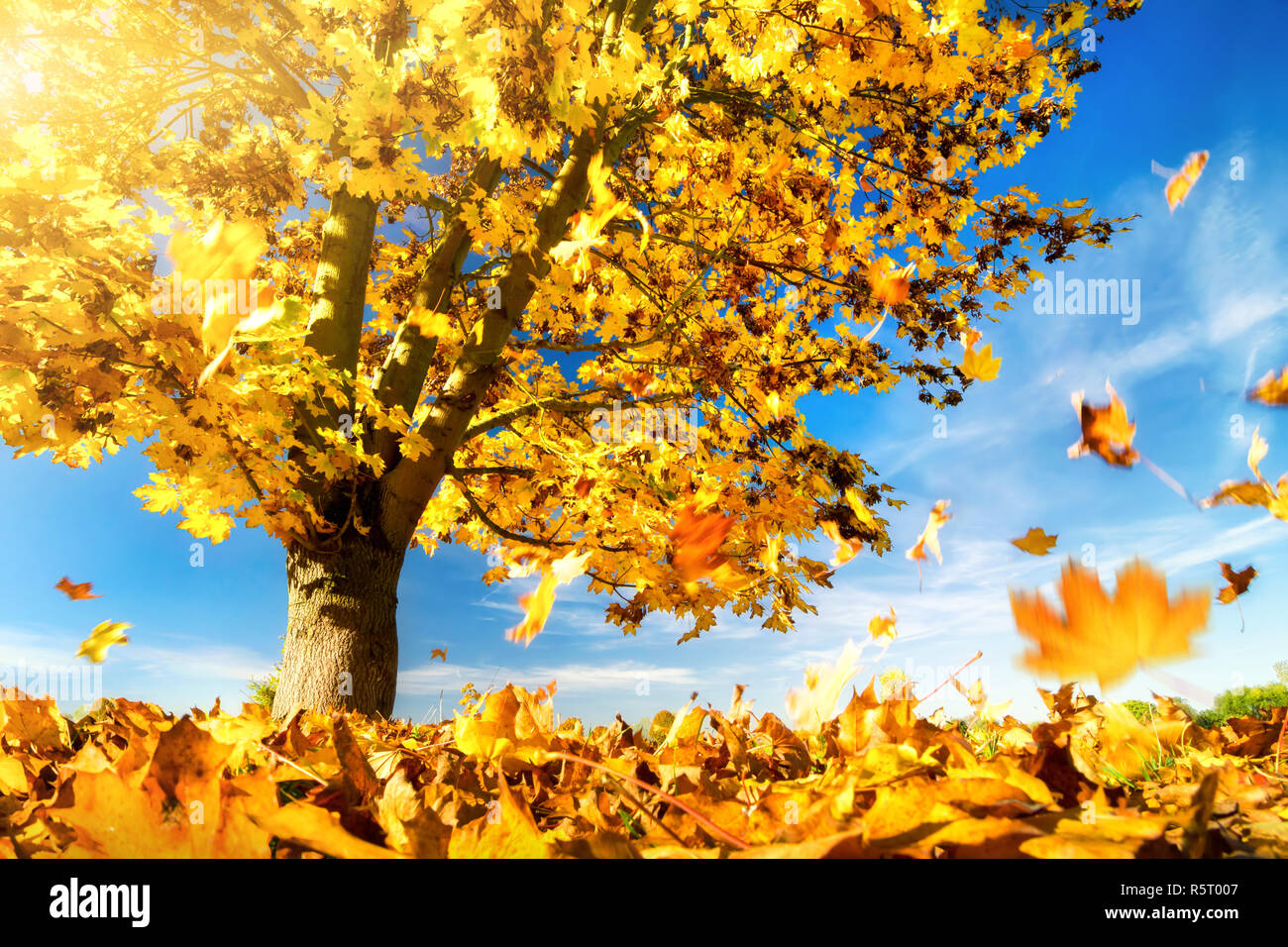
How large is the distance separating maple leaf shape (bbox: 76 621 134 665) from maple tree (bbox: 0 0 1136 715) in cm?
85

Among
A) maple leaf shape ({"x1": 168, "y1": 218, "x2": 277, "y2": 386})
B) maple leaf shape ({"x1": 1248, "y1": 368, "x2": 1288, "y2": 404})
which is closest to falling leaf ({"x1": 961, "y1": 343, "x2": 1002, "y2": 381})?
maple leaf shape ({"x1": 1248, "y1": 368, "x2": 1288, "y2": 404})

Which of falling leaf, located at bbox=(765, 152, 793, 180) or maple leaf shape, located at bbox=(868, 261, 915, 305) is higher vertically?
falling leaf, located at bbox=(765, 152, 793, 180)

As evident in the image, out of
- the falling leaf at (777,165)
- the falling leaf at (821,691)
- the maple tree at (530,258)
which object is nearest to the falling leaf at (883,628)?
the falling leaf at (821,691)

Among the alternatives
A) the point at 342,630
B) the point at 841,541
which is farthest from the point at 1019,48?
the point at 342,630

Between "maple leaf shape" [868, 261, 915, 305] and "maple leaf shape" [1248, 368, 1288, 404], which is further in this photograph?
"maple leaf shape" [868, 261, 915, 305]

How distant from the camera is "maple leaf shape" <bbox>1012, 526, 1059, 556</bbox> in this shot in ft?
9.07

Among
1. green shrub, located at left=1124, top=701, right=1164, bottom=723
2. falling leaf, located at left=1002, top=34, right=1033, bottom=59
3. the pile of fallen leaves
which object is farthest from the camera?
falling leaf, located at left=1002, top=34, right=1033, bottom=59

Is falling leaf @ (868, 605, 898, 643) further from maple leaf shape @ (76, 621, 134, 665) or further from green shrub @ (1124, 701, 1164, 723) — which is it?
maple leaf shape @ (76, 621, 134, 665)

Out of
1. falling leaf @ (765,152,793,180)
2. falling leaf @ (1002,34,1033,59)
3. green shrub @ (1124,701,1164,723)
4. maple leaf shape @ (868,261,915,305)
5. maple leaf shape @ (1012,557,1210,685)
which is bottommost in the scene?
green shrub @ (1124,701,1164,723)

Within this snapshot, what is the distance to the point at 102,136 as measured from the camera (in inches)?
211

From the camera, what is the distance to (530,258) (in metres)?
4.95

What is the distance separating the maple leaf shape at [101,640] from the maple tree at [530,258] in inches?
33.3
